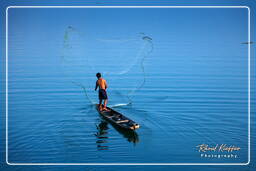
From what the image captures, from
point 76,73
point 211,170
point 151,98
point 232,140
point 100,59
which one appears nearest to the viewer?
point 211,170

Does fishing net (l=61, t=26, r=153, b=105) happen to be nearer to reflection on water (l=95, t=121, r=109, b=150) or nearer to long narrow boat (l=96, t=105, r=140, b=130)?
long narrow boat (l=96, t=105, r=140, b=130)

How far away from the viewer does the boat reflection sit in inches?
Answer: 371

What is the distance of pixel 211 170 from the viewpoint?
7.96 meters

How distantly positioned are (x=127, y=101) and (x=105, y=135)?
15.6 feet

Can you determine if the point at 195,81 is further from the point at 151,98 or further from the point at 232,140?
the point at 232,140

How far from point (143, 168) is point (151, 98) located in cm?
742

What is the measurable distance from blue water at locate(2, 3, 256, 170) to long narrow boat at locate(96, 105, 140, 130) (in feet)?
0.77

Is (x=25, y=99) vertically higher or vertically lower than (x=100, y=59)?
lower

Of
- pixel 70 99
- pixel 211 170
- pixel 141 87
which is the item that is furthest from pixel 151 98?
pixel 211 170

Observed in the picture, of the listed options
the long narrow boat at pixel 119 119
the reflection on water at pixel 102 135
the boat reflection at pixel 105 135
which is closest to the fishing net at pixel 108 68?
the long narrow boat at pixel 119 119

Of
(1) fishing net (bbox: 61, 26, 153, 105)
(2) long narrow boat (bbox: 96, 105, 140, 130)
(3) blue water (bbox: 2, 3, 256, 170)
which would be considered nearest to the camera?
(3) blue water (bbox: 2, 3, 256, 170)
